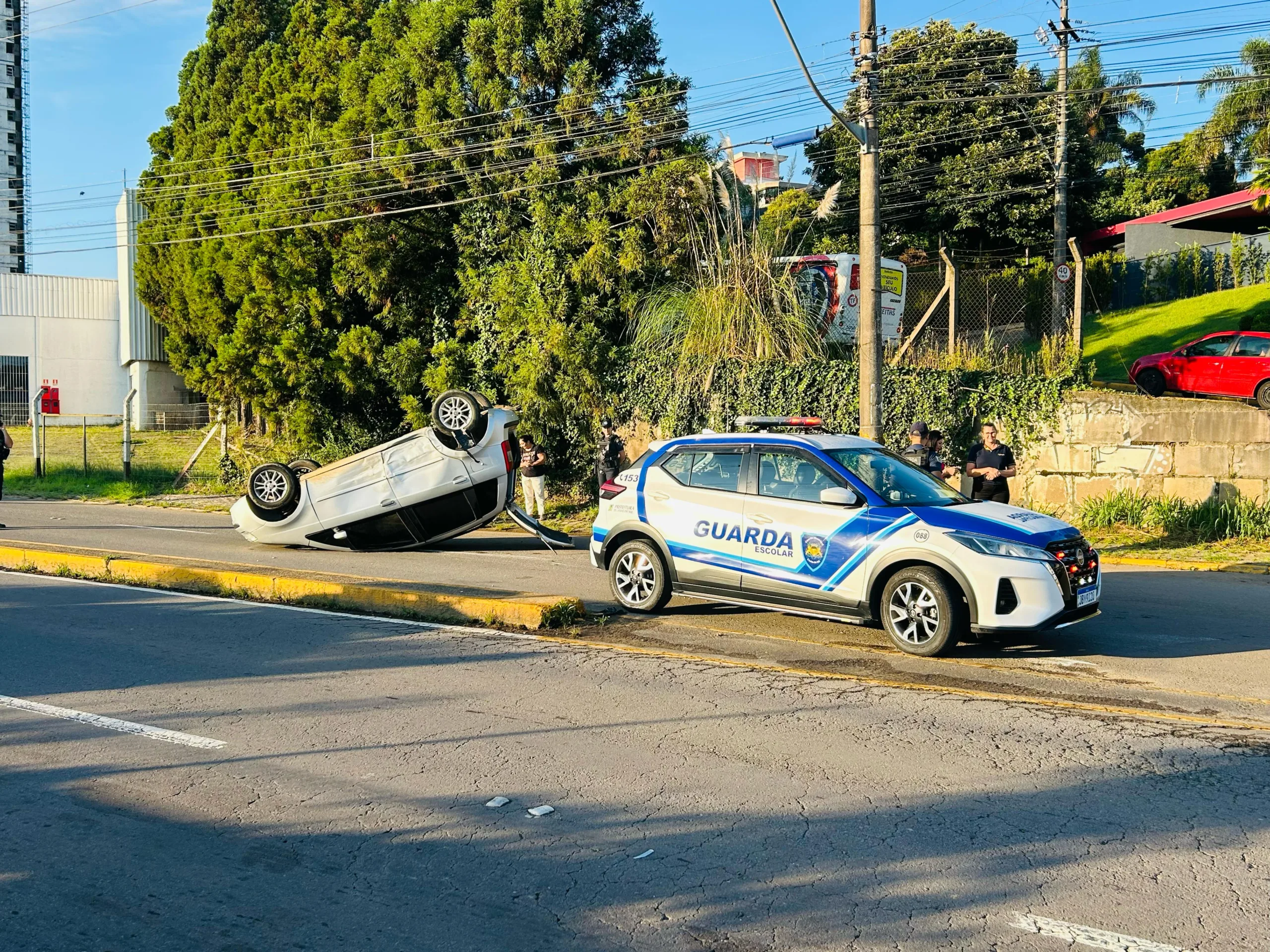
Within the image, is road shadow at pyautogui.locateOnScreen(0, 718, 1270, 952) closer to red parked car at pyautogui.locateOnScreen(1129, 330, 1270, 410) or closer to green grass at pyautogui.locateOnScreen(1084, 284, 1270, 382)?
red parked car at pyautogui.locateOnScreen(1129, 330, 1270, 410)

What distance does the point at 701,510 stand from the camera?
31.7 feet

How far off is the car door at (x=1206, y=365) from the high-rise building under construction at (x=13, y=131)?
96405 mm

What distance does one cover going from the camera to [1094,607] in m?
8.40

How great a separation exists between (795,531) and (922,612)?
1.23m

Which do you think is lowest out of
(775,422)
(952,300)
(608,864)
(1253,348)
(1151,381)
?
(608,864)

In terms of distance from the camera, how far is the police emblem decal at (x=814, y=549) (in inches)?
346

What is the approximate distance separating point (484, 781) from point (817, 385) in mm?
13879

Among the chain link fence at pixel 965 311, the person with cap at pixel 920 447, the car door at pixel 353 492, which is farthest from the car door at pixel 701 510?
the chain link fence at pixel 965 311

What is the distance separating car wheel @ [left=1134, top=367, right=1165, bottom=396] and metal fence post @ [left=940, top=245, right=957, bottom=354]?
140 inches

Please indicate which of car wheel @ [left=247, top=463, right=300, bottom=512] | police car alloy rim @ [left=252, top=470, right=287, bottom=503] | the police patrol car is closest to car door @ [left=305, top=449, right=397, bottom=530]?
car wheel @ [left=247, top=463, right=300, bottom=512]

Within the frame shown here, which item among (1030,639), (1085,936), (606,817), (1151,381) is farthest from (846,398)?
(1085,936)

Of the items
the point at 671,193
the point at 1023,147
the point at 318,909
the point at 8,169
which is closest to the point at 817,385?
the point at 671,193

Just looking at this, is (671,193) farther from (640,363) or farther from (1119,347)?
(1119,347)

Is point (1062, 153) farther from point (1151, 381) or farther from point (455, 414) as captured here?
point (455, 414)
